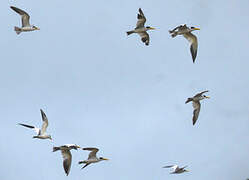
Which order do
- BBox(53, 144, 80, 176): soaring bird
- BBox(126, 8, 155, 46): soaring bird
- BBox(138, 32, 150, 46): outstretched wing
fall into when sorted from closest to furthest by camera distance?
BBox(53, 144, 80, 176): soaring bird
BBox(126, 8, 155, 46): soaring bird
BBox(138, 32, 150, 46): outstretched wing

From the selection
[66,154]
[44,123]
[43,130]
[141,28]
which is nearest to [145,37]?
[141,28]

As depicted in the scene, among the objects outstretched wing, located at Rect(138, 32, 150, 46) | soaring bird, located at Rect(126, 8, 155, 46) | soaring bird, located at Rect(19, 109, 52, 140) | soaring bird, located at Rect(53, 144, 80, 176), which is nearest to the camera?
soaring bird, located at Rect(53, 144, 80, 176)

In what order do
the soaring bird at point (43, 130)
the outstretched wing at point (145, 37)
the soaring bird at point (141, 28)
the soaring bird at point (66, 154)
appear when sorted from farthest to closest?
the outstretched wing at point (145, 37) → the soaring bird at point (141, 28) → the soaring bird at point (43, 130) → the soaring bird at point (66, 154)

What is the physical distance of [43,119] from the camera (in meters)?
36.9

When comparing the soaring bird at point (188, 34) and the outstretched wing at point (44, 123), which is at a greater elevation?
the soaring bird at point (188, 34)

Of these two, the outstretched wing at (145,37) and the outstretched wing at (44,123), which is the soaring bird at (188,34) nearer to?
the outstretched wing at (145,37)

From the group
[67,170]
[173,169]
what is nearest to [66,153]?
[67,170]

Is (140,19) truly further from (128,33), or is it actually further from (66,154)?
(66,154)

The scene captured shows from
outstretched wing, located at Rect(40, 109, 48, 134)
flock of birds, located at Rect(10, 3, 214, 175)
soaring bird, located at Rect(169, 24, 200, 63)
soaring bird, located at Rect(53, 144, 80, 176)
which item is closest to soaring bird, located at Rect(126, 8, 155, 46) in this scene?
flock of birds, located at Rect(10, 3, 214, 175)

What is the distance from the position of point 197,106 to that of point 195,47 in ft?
11.7

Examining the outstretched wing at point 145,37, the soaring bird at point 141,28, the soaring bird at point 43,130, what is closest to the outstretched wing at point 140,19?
the soaring bird at point 141,28

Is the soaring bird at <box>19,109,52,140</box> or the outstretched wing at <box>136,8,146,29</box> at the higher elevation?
the outstretched wing at <box>136,8,146,29</box>

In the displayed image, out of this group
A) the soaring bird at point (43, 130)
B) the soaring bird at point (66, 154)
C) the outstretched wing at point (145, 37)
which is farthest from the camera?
the outstretched wing at point (145, 37)

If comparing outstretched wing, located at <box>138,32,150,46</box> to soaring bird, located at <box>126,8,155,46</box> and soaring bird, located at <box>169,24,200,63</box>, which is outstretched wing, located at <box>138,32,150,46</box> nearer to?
soaring bird, located at <box>126,8,155,46</box>
